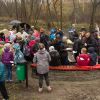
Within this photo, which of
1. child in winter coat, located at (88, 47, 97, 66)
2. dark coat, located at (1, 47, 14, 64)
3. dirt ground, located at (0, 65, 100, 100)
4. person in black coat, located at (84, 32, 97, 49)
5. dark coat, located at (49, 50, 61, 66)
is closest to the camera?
dirt ground, located at (0, 65, 100, 100)

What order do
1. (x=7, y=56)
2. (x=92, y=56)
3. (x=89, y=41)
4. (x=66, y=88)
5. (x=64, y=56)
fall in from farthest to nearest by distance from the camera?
1. (x=89, y=41)
2. (x=64, y=56)
3. (x=92, y=56)
4. (x=7, y=56)
5. (x=66, y=88)

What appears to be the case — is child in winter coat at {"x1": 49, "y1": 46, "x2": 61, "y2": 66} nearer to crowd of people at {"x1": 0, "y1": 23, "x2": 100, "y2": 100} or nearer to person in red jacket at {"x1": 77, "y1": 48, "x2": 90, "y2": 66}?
crowd of people at {"x1": 0, "y1": 23, "x2": 100, "y2": 100}

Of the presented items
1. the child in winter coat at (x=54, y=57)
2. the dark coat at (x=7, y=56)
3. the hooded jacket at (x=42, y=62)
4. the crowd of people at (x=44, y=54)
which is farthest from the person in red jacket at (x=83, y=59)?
the dark coat at (x=7, y=56)

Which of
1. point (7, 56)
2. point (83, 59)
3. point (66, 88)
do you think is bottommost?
point (66, 88)

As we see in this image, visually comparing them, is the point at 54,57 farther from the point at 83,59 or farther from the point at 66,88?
the point at 66,88

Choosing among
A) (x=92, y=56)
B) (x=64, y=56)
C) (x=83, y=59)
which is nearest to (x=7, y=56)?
(x=64, y=56)

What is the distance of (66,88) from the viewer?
10.8 m

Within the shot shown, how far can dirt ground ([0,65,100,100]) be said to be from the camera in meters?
9.95

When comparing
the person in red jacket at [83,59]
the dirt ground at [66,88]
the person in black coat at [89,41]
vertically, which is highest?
the person in black coat at [89,41]

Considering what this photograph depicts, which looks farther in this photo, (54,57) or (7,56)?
(54,57)

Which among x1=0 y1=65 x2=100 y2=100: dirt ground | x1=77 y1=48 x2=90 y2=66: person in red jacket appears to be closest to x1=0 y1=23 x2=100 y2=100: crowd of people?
x1=77 y1=48 x2=90 y2=66: person in red jacket

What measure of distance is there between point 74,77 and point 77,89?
109 centimetres

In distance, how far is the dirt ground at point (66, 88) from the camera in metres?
9.95

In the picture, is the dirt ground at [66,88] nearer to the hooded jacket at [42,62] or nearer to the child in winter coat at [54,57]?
the child in winter coat at [54,57]
